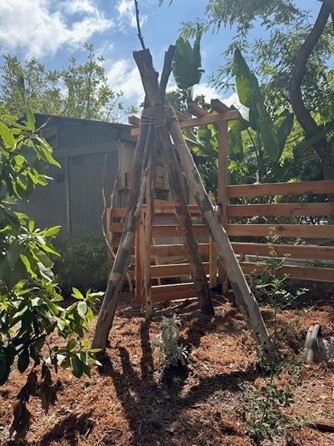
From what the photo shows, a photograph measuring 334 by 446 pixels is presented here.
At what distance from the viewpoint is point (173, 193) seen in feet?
11.0

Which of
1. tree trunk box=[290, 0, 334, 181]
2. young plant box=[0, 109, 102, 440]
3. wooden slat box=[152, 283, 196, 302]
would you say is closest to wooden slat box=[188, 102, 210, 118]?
wooden slat box=[152, 283, 196, 302]

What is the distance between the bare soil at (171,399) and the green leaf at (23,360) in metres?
0.62

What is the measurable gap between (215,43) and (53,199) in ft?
15.5

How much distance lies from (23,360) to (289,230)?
136 inches

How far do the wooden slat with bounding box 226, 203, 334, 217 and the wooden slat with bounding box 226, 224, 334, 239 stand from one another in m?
0.15

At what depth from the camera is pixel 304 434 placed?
70.6 inches

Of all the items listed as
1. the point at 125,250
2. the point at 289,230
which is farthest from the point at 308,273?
the point at 125,250

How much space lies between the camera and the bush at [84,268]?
582 cm

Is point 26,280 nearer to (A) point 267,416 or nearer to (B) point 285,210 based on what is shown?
(A) point 267,416

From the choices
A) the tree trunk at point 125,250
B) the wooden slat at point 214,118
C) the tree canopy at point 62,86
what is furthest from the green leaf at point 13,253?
the tree canopy at point 62,86

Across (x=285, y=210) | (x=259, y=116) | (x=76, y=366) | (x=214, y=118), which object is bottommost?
(x=76, y=366)

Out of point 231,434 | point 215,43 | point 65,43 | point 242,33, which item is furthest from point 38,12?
point 231,434

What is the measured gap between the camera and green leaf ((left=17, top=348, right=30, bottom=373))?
4.64 feet

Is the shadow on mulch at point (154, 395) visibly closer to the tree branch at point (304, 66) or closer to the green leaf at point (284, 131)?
the green leaf at point (284, 131)
